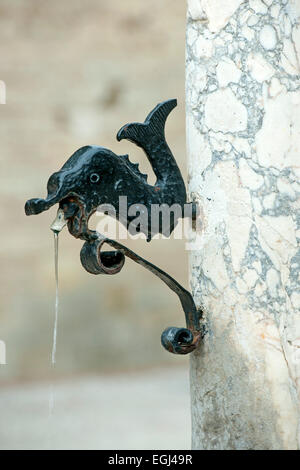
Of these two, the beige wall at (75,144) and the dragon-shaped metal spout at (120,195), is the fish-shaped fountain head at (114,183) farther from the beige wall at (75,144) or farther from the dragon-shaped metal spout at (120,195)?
the beige wall at (75,144)

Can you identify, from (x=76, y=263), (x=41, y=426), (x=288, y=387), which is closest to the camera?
(x=288, y=387)

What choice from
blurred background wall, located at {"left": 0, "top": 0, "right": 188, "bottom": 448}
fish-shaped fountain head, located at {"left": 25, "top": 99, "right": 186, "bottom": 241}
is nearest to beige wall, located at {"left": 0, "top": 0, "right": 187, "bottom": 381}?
blurred background wall, located at {"left": 0, "top": 0, "right": 188, "bottom": 448}

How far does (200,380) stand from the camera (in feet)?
3.45

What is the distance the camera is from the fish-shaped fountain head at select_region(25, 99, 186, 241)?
3.11 feet

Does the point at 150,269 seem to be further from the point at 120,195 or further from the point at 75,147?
the point at 75,147

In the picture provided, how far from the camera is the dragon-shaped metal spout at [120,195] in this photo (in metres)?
0.96

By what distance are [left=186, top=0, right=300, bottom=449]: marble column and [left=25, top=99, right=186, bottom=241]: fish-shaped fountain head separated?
0.19 feet

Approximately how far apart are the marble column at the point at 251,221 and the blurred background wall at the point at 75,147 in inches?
101

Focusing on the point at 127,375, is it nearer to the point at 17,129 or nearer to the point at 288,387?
the point at 17,129

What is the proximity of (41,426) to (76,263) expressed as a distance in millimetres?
810

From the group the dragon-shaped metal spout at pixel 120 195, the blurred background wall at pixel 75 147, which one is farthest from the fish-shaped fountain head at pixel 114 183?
the blurred background wall at pixel 75 147

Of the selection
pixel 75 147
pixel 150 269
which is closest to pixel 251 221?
pixel 150 269

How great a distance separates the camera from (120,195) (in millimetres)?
996
